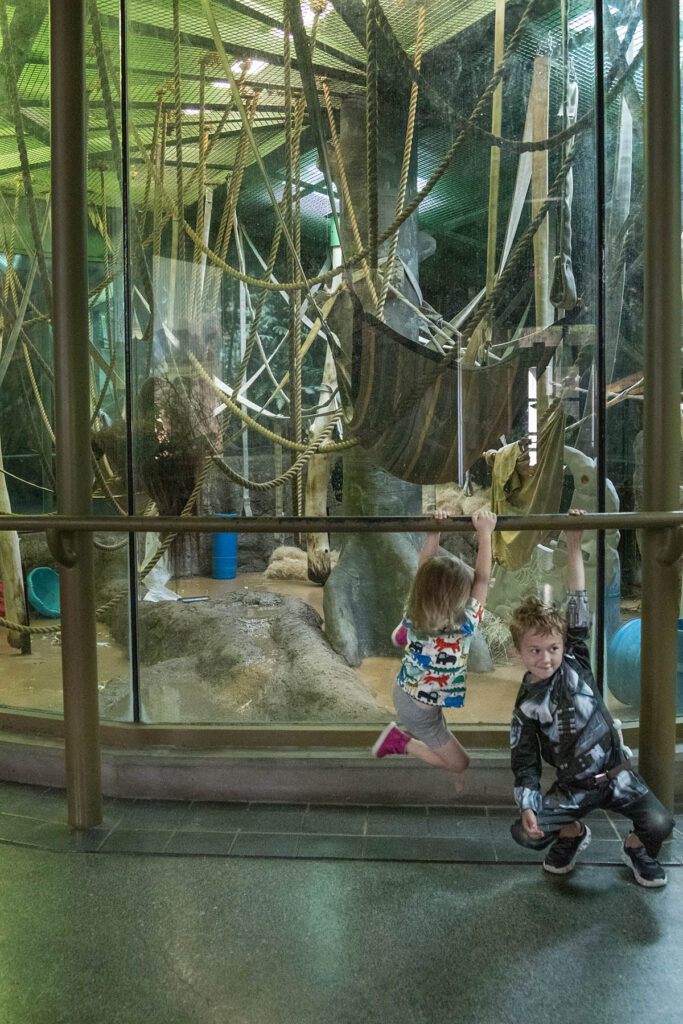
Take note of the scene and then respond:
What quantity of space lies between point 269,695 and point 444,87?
2191 millimetres

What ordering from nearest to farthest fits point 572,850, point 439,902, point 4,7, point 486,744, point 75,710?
point 439,902
point 572,850
point 75,710
point 486,744
point 4,7

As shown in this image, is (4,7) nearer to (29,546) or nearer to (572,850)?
(29,546)

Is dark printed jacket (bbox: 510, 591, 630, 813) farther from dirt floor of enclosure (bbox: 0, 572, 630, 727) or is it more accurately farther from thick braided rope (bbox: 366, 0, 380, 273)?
thick braided rope (bbox: 366, 0, 380, 273)

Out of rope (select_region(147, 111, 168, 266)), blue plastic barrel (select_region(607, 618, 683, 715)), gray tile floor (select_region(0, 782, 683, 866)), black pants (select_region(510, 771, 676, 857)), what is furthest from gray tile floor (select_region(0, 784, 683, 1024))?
rope (select_region(147, 111, 168, 266))

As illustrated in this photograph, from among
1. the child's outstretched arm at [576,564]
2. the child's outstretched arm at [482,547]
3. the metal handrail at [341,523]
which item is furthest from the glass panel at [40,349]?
the child's outstretched arm at [576,564]

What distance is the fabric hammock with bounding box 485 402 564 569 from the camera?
115 inches

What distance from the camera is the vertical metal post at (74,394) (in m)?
2.51

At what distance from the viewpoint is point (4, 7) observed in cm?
363

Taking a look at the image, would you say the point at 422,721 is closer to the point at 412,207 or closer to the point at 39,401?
the point at 412,207

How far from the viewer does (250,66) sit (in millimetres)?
3182

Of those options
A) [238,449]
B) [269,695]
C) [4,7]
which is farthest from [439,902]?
[4,7]

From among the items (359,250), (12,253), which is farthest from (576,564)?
(12,253)

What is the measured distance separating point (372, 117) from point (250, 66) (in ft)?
1.68

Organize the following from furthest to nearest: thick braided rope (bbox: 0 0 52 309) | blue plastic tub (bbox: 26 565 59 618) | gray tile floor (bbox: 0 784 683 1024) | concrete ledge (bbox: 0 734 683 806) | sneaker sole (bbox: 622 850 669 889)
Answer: blue plastic tub (bbox: 26 565 59 618) → thick braided rope (bbox: 0 0 52 309) → concrete ledge (bbox: 0 734 683 806) → sneaker sole (bbox: 622 850 669 889) → gray tile floor (bbox: 0 784 683 1024)
